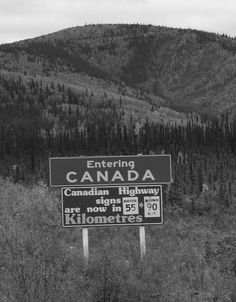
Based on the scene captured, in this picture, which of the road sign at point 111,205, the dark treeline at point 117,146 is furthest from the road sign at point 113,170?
the dark treeline at point 117,146

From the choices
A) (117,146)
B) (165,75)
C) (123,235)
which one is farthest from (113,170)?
(165,75)

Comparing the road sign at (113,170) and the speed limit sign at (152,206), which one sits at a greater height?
the road sign at (113,170)

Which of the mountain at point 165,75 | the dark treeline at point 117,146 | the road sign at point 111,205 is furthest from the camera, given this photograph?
the mountain at point 165,75

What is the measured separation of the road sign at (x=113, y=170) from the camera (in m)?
10.8

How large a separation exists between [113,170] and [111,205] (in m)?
0.66

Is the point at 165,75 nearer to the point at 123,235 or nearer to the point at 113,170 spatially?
the point at 123,235

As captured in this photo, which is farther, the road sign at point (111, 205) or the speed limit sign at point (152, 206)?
the speed limit sign at point (152, 206)

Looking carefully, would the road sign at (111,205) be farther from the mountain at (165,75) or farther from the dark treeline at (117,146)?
the mountain at (165,75)

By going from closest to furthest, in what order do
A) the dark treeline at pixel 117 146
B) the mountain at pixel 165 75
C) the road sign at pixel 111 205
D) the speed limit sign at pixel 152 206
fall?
1. the road sign at pixel 111 205
2. the speed limit sign at pixel 152 206
3. the dark treeline at pixel 117 146
4. the mountain at pixel 165 75

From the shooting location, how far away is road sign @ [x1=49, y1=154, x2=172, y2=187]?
35.3ft

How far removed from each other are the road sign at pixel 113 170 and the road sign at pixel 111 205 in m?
0.13

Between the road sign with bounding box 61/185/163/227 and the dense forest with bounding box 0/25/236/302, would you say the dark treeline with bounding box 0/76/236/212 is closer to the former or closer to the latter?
the dense forest with bounding box 0/25/236/302

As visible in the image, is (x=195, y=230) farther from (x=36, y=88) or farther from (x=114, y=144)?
(x=36, y=88)

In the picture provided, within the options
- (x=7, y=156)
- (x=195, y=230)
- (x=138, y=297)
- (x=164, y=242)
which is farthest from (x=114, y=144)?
(x=138, y=297)
